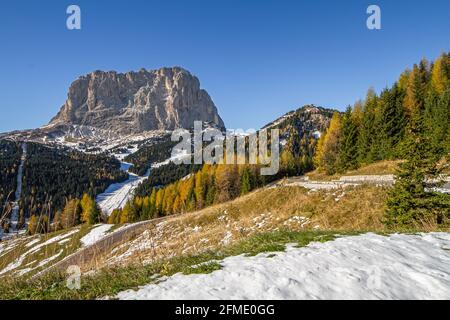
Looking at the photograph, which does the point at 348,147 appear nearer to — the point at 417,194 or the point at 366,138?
the point at 366,138

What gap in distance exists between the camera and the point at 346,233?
8344 millimetres

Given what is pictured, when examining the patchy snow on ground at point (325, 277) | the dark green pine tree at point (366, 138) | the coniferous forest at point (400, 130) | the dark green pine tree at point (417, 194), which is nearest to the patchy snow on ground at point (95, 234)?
A: the coniferous forest at point (400, 130)

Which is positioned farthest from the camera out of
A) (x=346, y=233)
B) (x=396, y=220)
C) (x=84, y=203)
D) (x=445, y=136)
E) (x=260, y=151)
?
(x=260, y=151)

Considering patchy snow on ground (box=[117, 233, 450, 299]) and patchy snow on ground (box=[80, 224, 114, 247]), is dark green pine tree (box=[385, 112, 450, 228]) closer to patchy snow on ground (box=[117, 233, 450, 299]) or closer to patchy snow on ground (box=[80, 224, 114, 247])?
patchy snow on ground (box=[117, 233, 450, 299])

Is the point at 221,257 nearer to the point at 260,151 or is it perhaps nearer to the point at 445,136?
the point at 445,136

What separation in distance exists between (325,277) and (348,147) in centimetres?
5055

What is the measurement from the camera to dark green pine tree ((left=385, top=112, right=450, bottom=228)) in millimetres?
11492

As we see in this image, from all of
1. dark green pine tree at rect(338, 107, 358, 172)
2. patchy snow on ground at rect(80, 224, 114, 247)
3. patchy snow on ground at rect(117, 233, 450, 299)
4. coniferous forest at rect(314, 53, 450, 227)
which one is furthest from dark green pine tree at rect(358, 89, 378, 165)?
patchy snow on ground at rect(117, 233, 450, 299)

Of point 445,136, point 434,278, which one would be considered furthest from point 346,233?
point 445,136

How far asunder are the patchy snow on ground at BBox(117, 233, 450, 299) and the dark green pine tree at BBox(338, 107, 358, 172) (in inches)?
1857

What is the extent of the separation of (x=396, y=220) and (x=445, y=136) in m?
34.0

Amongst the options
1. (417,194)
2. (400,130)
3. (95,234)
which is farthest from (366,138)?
(95,234)

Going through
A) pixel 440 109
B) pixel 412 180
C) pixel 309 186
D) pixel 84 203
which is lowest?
pixel 84 203

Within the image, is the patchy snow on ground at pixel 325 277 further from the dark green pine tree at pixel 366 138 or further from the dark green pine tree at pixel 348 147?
the dark green pine tree at pixel 348 147
